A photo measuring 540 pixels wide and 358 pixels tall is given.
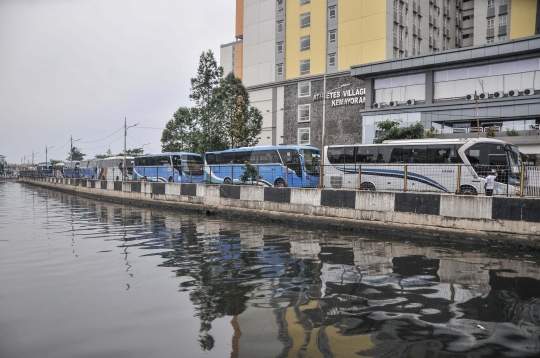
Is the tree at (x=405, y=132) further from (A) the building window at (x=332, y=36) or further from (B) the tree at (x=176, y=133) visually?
(B) the tree at (x=176, y=133)

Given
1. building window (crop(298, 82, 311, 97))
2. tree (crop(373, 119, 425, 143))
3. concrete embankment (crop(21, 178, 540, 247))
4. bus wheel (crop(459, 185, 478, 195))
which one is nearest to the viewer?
concrete embankment (crop(21, 178, 540, 247))

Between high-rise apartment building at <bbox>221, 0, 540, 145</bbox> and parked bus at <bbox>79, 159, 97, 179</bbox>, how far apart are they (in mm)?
23868

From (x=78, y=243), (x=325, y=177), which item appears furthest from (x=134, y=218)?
(x=325, y=177)

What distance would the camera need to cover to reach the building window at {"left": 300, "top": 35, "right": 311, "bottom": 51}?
50.5 meters

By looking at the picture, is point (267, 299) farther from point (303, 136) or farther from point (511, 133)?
point (303, 136)

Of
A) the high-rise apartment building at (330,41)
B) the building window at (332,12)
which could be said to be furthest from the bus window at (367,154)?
the building window at (332,12)

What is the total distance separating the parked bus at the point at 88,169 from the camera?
58.9 m

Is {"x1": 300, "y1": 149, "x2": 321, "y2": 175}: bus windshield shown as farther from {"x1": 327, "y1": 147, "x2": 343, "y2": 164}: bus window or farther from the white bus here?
the white bus

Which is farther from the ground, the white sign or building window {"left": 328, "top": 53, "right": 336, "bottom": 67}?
building window {"left": 328, "top": 53, "right": 336, "bottom": 67}

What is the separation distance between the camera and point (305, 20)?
51.2m

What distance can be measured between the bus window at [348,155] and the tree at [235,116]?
15.7 meters

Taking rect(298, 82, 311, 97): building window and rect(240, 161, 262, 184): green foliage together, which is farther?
rect(298, 82, 311, 97): building window

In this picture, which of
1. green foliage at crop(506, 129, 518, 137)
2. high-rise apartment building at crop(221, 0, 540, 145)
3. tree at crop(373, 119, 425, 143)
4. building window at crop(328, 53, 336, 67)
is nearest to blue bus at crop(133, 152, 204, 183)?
high-rise apartment building at crop(221, 0, 540, 145)

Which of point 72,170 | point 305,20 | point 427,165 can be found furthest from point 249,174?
point 72,170
